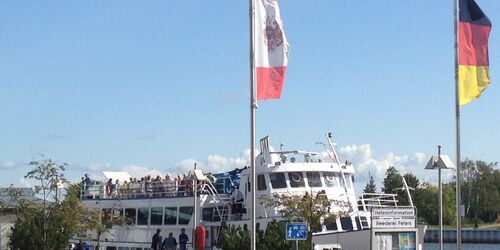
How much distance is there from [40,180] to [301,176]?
10544 mm

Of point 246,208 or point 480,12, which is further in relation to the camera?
point 246,208

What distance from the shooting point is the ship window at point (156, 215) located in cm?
4222

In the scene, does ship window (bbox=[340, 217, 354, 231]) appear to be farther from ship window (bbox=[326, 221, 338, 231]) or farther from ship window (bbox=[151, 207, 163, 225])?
ship window (bbox=[151, 207, 163, 225])

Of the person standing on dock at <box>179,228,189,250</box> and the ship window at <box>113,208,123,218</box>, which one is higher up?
the ship window at <box>113,208,123,218</box>

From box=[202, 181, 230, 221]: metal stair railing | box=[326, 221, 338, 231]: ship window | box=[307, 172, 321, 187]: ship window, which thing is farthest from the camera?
box=[202, 181, 230, 221]: metal stair railing

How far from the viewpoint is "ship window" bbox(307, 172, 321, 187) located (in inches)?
1456

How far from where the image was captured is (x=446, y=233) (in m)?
105

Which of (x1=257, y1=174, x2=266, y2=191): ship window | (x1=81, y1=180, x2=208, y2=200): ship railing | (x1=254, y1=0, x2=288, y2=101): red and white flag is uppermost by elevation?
(x1=254, y1=0, x2=288, y2=101): red and white flag

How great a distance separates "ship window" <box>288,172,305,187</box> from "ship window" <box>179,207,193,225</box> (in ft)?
17.6

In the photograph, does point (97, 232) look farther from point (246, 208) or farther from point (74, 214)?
point (246, 208)

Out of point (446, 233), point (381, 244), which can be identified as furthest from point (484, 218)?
point (381, 244)

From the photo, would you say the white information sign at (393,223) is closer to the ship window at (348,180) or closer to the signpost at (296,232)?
the signpost at (296,232)

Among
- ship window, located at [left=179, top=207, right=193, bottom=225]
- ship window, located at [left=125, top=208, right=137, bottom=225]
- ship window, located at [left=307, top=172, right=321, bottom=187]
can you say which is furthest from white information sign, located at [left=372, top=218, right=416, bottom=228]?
ship window, located at [left=125, top=208, right=137, bottom=225]

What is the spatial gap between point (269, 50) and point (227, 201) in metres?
17.9
